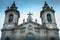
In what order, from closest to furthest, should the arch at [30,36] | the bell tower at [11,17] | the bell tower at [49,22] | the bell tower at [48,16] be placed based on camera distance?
1. the arch at [30,36]
2. the bell tower at [49,22]
3. the bell tower at [48,16]
4. the bell tower at [11,17]

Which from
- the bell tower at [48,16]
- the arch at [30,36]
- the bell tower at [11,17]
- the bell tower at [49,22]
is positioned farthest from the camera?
the bell tower at [11,17]

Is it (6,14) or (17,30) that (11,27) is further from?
(6,14)

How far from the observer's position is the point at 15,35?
21922mm

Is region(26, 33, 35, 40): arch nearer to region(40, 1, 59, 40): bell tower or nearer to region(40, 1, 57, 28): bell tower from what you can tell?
region(40, 1, 59, 40): bell tower

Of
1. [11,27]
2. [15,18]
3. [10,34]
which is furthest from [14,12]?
[10,34]

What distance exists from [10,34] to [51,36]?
703 cm

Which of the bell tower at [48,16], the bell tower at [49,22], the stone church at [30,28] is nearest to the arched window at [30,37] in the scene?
the stone church at [30,28]

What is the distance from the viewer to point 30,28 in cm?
2242

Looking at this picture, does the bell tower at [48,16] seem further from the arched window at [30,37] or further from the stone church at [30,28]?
the arched window at [30,37]

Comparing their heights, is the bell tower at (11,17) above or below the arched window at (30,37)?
above

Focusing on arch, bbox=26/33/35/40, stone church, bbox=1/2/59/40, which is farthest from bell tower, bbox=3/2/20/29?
arch, bbox=26/33/35/40

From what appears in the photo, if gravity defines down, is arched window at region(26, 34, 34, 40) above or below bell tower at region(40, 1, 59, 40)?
below

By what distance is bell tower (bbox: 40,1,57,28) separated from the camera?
23.6 metres

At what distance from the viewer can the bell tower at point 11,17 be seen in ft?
77.8
